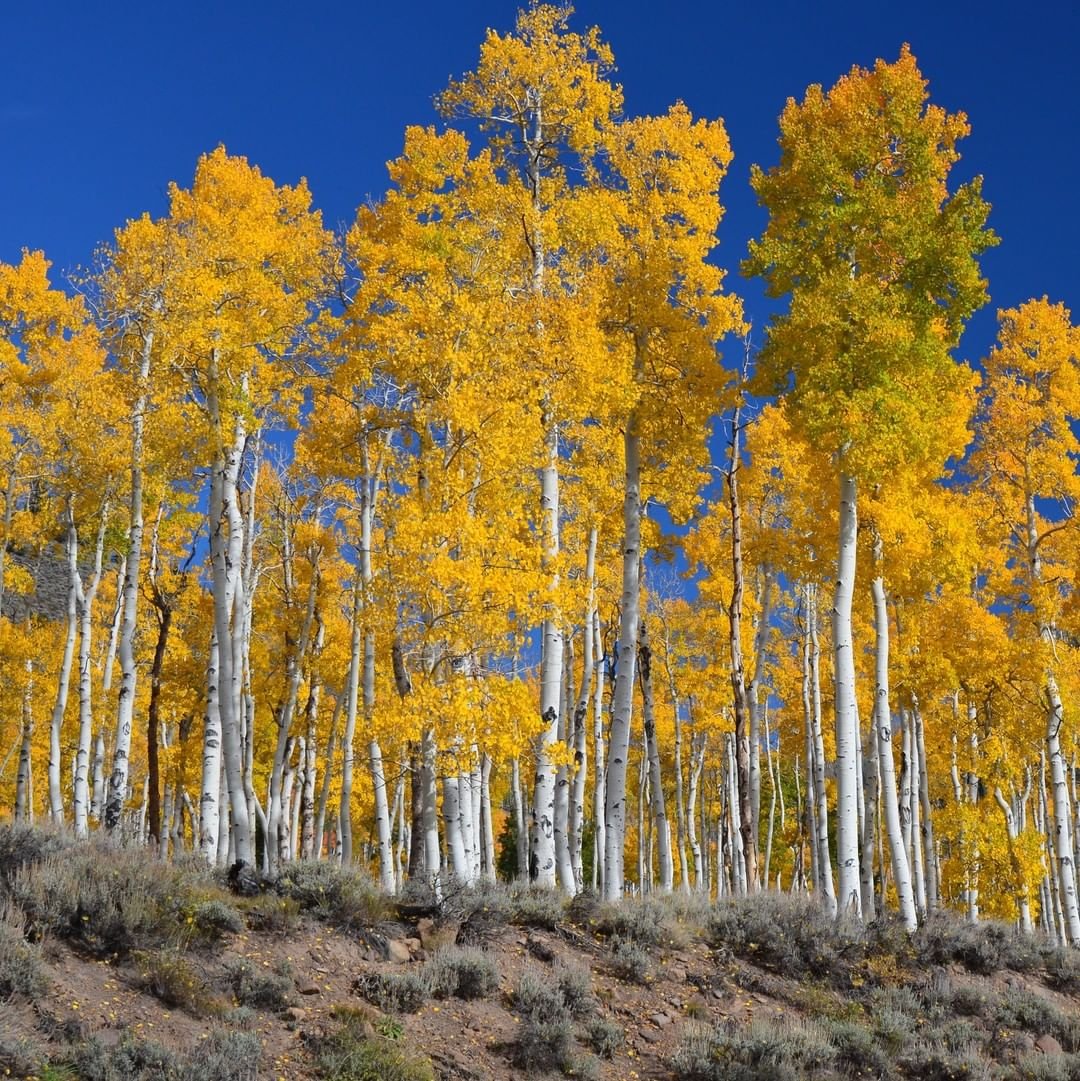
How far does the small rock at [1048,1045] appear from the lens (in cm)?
1195

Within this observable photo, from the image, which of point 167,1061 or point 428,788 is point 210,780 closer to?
point 428,788

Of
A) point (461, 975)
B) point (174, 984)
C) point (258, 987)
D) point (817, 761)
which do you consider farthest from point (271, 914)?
point (817, 761)

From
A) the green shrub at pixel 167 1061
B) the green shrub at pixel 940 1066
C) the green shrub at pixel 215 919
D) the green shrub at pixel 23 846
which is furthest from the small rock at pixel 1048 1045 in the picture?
the green shrub at pixel 23 846

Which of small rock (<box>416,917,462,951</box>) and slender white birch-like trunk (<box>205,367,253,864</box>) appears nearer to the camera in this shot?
small rock (<box>416,917,462,951</box>)

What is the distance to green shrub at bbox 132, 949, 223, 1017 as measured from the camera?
8.59 metres

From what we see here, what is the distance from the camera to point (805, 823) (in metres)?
40.8

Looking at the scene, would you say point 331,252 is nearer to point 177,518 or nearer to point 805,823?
point 177,518

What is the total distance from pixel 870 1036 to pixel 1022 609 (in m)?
12.5

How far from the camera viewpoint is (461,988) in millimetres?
10258

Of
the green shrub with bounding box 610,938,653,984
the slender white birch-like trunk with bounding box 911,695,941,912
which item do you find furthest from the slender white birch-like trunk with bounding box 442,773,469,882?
the slender white birch-like trunk with bounding box 911,695,941,912

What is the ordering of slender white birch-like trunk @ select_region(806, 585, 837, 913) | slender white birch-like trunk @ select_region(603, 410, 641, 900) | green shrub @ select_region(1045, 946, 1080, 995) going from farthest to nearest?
slender white birch-like trunk @ select_region(806, 585, 837, 913), green shrub @ select_region(1045, 946, 1080, 995), slender white birch-like trunk @ select_region(603, 410, 641, 900)

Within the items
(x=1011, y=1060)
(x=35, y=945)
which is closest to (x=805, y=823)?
(x=1011, y=1060)

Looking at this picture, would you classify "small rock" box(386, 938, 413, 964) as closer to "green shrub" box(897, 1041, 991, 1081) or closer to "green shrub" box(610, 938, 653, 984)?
"green shrub" box(610, 938, 653, 984)

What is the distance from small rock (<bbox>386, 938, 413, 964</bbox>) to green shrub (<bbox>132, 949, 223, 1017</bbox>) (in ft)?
7.01
